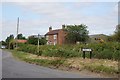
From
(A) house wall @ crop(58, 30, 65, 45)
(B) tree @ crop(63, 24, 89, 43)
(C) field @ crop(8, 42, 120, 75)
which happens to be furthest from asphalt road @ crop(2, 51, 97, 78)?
(A) house wall @ crop(58, 30, 65, 45)

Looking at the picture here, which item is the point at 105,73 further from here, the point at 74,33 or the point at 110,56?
the point at 74,33

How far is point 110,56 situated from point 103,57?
3.47 ft

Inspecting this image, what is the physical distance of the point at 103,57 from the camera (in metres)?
30.6

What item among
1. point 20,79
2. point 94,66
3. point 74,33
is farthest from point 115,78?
point 74,33

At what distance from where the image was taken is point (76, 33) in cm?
10056

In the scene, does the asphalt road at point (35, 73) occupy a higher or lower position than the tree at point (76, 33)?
lower

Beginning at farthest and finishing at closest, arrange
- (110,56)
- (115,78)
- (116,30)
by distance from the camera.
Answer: (116,30) → (110,56) → (115,78)

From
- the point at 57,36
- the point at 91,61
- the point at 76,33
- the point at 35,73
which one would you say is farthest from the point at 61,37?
the point at 35,73

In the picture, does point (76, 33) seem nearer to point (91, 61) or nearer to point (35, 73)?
point (91, 61)

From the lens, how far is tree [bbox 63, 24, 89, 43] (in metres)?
99.8

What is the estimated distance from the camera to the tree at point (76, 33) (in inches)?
3929

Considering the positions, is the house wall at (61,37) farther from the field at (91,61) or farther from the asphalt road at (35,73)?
the asphalt road at (35,73)

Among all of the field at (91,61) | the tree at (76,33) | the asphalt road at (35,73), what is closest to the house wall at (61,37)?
the tree at (76,33)

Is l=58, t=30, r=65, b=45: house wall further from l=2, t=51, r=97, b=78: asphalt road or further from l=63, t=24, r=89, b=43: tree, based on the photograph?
l=2, t=51, r=97, b=78: asphalt road
